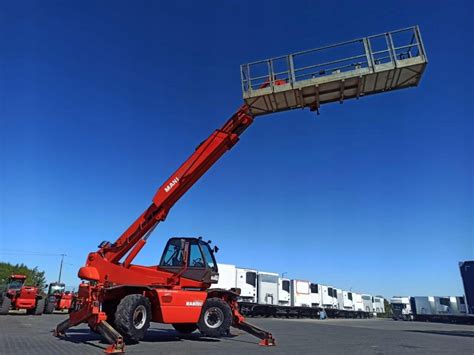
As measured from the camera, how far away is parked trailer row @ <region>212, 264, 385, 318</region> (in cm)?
3578

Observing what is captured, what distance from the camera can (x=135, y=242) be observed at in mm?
12109

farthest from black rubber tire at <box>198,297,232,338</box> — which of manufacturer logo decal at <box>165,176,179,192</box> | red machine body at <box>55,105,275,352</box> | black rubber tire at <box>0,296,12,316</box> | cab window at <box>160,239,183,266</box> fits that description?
black rubber tire at <box>0,296,12,316</box>

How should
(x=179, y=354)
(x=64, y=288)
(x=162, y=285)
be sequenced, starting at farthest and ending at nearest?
(x=64, y=288), (x=162, y=285), (x=179, y=354)

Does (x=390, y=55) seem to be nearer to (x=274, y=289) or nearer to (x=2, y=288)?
(x=2, y=288)

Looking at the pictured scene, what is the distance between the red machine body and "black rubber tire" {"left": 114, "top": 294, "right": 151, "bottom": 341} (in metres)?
0.03

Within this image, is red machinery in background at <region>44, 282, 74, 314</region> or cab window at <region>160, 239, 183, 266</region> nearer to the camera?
cab window at <region>160, 239, 183, 266</region>

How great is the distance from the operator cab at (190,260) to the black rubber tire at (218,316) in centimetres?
74

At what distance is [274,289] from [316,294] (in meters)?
9.12

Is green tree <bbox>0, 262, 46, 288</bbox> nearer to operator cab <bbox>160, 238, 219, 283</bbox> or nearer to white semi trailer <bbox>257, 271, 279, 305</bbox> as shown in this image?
white semi trailer <bbox>257, 271, 279, 305</bbox>

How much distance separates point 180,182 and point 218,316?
4625 mm

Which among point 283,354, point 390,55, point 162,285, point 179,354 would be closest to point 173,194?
point 162,285

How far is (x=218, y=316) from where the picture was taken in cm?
1225

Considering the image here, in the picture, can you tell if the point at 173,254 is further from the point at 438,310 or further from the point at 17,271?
the point at 17,271

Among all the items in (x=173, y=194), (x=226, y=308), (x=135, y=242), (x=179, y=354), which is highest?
(x=173, y=194)
